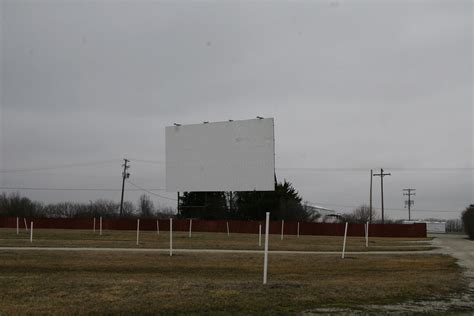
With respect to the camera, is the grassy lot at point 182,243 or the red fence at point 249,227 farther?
the red fence at point 249,227

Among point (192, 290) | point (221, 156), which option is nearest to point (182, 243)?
point (221, 156)

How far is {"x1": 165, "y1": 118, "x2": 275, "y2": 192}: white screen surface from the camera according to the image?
48031 millimetres

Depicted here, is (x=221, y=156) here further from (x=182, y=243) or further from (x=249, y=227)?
(x=182, y=243)

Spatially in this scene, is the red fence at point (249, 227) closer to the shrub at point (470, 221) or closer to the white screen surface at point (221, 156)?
the shrub at point (470, 221)

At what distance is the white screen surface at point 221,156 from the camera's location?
1891 inches

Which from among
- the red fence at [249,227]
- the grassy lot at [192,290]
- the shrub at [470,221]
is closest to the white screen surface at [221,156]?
the red fence at [249,227]

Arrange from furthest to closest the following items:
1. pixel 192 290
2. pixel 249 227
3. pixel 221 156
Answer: pixel 249 227, pixel 221 156, pixel 192 290

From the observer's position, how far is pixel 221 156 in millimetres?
50750

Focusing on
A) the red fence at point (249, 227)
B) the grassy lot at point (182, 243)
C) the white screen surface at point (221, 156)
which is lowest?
the red fence at point (249, 227)

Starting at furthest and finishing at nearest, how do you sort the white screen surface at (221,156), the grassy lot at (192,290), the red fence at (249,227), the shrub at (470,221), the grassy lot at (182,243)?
the red fence at (249,227), the shrub at (470,221), the white screen surface at (221,156), the grassy lot at (182,243), the grassy lot at (192,290)

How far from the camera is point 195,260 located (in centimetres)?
2072

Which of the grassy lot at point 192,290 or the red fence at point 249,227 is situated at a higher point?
the grassy lot at point 192,290

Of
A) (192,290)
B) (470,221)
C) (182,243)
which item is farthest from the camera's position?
(470,221)

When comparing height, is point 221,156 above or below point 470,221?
above
